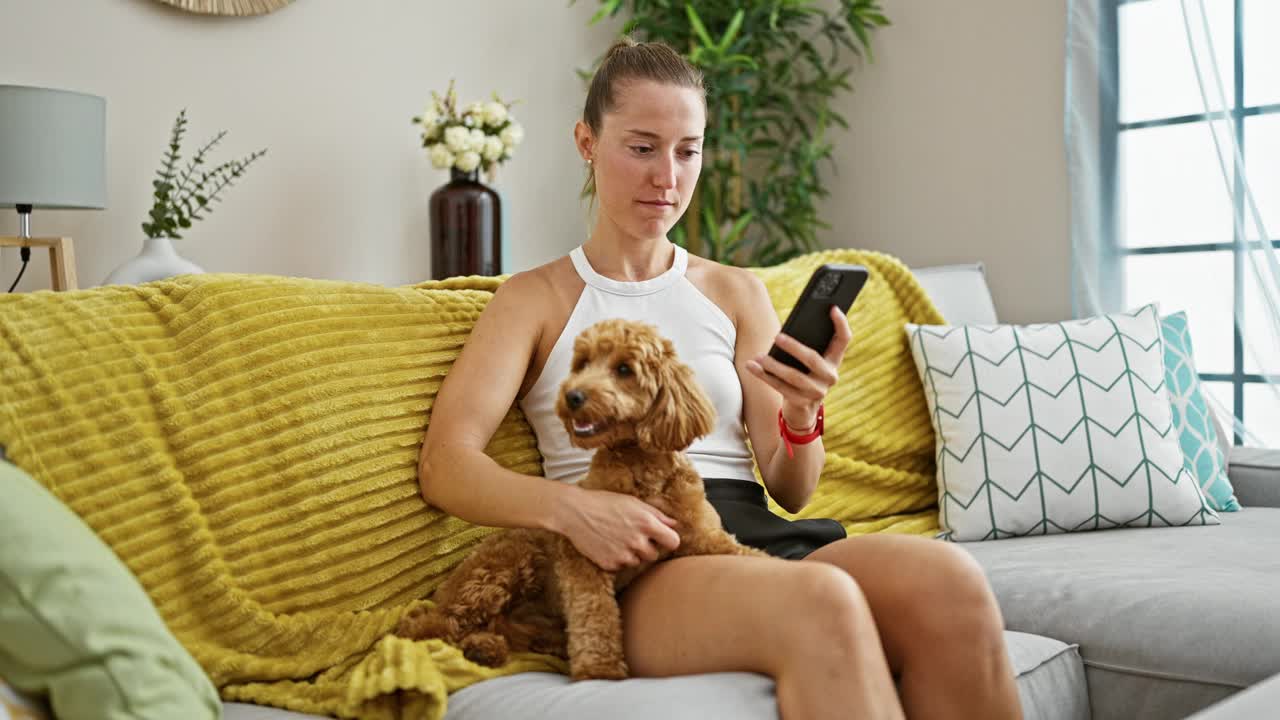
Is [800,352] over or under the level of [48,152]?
under

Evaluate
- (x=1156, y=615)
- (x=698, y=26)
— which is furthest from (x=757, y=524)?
(x=698, y=26)

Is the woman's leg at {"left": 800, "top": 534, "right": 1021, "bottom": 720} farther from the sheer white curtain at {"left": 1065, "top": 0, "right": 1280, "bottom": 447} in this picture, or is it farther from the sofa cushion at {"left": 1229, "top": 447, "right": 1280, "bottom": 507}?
the sheer white curtain at {"left": 1065, "top": 0, "right": 1280, "bottom": 447}

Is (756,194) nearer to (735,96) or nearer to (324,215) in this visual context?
(735,96)

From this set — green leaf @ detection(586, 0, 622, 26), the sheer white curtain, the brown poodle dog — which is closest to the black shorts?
the brown poodle dog

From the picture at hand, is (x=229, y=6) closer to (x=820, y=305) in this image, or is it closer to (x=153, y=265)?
(x=153, y=265)

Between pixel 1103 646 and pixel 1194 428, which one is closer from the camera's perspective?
pixel 1103 646

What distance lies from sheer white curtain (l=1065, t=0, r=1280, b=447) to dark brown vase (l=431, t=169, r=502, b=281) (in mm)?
1557

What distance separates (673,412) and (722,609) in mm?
212

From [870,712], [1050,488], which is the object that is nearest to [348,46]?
[1050,488]

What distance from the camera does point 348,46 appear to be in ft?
9.30

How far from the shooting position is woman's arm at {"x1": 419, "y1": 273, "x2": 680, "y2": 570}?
1149 mm

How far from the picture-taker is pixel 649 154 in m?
1.39

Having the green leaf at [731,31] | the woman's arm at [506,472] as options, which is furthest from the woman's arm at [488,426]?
the green leaf at [731,31]

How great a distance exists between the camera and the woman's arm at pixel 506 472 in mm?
1149
